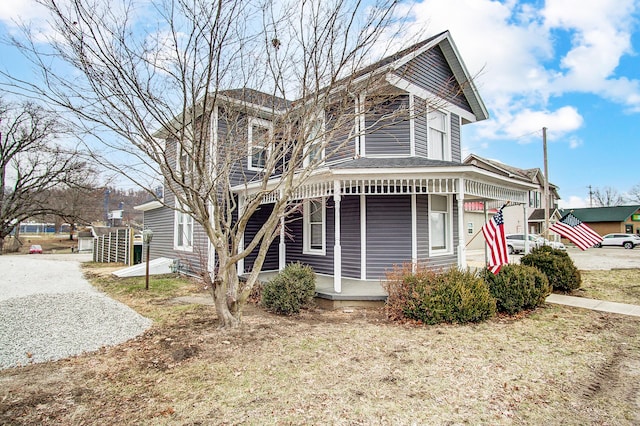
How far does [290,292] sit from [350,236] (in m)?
2.98

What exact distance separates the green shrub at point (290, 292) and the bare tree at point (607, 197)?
8658 centimetres

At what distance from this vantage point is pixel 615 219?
3941 centimetres

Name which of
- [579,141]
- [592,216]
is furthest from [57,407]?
[592,216]

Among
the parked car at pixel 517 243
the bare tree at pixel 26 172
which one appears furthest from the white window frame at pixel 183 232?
the parked car at pixel 517 243

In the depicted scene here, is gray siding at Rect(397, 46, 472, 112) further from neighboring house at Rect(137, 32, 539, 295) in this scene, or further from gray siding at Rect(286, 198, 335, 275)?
gray siding at Rect(286, 198, 335, 275)

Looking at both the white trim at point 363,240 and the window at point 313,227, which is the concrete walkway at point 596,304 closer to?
the white trim at point 363,240

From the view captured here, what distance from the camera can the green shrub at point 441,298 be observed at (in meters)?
6.18

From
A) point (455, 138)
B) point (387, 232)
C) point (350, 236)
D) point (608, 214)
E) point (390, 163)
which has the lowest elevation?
point (350, 236)

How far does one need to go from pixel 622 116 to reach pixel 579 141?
3955 mm

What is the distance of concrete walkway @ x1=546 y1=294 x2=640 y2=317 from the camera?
7176 mm

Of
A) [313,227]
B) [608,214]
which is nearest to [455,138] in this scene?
[313,227]

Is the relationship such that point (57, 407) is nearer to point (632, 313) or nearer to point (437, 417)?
point (437, 417)

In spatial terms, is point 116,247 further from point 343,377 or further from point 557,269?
point 557,269

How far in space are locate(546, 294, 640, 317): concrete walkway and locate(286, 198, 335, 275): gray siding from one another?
561 centimetres
